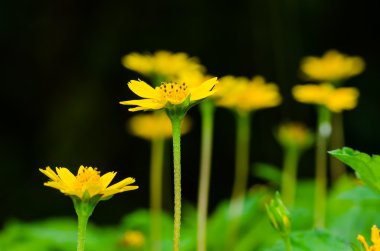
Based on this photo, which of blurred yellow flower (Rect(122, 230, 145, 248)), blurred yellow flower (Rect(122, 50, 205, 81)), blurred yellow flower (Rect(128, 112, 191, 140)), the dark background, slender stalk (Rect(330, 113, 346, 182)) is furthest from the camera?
the dark background

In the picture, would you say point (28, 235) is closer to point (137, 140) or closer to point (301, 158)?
point (301, 158)

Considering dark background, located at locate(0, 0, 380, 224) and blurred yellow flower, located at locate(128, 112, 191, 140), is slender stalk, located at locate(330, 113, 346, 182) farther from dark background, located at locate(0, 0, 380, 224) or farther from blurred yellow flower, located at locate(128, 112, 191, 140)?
Result: blurred yellow flower, located at locate(128, 112, 191, 140)

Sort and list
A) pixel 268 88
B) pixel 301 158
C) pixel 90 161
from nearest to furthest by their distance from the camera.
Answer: pixel 268 88
pixel 301 158
pixel 90 161

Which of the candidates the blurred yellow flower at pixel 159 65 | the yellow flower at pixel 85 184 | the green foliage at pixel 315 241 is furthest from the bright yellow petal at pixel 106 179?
the blurred yellow flower at pixel 159 65

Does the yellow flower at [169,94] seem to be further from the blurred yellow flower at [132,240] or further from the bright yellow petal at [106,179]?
the blurred yellow flower at [132,240]

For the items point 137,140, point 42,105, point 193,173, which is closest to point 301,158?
point 193,173

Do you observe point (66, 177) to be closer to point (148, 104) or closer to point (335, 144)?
point (148, 104)

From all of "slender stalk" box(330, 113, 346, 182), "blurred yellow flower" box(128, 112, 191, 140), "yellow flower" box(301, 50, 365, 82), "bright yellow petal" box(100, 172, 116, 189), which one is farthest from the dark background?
"bright yellow petal" box(100, 172, 116, 189)
